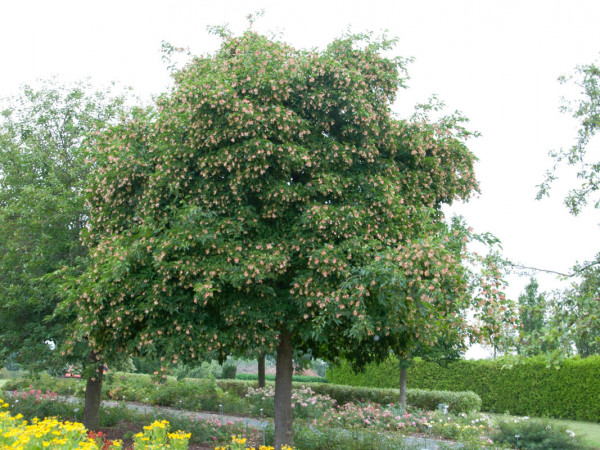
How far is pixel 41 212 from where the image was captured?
444 inches

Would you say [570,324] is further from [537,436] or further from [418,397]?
[418,397]

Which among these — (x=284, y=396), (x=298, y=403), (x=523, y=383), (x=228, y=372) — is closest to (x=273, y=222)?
(x=284, y=396)

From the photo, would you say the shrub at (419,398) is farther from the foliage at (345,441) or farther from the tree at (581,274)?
the tree at (581,274)

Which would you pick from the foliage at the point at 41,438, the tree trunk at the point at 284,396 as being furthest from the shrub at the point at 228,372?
the foliage at the point at 41,438

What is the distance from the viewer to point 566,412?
20750 mm

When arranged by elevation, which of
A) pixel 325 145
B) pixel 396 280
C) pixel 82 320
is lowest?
pixel 82 320

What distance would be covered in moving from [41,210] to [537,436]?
1213 centimetres

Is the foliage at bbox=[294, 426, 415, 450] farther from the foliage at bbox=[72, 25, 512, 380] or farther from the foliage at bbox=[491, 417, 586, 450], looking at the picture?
the foliage at bbox=[491, 417, 586, 450]

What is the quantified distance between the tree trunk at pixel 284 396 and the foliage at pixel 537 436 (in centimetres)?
491

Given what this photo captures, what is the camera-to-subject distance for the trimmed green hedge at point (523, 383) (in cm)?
2041

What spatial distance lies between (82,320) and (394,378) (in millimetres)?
18703

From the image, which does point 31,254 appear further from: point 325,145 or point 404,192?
point 404,192

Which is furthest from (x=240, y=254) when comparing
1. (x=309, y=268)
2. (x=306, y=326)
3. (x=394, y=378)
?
(x=394, y=378)

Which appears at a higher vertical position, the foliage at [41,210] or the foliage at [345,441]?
the foliage at [41,210]
